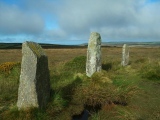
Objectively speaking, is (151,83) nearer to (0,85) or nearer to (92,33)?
(92,33)

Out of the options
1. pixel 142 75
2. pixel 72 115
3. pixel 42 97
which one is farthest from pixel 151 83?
pixel 42 97

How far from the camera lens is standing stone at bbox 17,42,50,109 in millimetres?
7668

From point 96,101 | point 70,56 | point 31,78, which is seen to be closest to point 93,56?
point 96,101

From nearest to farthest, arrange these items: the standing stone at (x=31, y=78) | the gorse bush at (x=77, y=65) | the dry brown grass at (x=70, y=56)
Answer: the standing stone at (x=31, y=78), the gorse bush at (x=77, y=65), the dry brown grass at (x=70, y=56)

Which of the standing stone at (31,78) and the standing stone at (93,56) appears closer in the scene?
the standing stone at (31,78)

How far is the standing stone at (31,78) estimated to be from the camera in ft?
25.2

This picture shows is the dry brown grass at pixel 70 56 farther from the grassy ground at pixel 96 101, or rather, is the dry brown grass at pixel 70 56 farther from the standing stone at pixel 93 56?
the grassy ground at pixel 96 101

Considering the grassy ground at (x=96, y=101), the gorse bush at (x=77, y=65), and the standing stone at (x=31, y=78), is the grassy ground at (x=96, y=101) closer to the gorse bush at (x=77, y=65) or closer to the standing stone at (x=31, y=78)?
the standing stone at (x=31, y=78)

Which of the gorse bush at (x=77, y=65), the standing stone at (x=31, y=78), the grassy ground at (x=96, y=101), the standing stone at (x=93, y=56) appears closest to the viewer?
the standing stone at (x=31, y=78)

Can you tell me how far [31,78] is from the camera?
25.3 ft

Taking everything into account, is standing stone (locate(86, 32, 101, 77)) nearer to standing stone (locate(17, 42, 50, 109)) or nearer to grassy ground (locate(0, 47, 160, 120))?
grassy ground (locate(0, 47, 160, 120))

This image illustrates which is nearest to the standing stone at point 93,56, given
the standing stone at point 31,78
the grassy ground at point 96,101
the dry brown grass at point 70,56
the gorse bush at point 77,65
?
the grassy ground at point 96,101

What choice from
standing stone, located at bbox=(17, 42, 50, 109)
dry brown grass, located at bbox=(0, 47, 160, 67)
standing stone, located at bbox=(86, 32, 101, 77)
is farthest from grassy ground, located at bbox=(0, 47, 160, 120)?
dry brown grass, located at bbox=(0, 47, 160, 67)

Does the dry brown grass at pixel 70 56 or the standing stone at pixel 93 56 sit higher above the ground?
the standing stone at pixel 93 56
